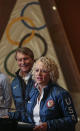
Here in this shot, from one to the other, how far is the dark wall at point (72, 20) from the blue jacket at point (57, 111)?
143 cm

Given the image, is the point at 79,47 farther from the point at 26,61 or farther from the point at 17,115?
the point at 17,115

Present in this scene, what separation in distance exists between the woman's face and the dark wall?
139 cm

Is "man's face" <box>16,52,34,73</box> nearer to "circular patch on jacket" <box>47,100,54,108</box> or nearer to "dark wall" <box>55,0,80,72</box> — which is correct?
"circular patch on jacket" <box>47,100,54,108</box>

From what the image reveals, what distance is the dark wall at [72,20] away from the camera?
2.32m

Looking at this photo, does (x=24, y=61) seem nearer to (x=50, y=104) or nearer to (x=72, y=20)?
(x=50, y=104)

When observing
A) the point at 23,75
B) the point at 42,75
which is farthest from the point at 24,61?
the point at 42,75

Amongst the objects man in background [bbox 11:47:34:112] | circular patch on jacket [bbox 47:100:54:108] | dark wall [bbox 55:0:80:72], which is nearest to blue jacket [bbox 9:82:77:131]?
circular patch on jacket [bbox 47:100:54:108]

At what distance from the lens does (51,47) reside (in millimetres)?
2162

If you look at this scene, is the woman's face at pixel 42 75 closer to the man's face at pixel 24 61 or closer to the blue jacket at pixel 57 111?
the blue jacket at pixel 57 111

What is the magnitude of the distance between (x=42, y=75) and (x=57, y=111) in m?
0.18

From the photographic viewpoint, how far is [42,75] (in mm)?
964

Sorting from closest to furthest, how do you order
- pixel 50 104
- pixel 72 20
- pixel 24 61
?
pixel 50 104
pixel 24 61
pixel 72 20

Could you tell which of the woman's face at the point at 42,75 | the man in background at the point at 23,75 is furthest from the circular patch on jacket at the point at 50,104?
the man in background at the point at 23,75

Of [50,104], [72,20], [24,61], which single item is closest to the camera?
[50,104]
